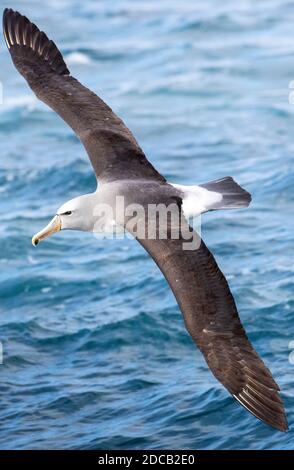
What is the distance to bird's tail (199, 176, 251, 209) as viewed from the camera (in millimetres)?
11469

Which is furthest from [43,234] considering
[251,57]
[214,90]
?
[251,57]

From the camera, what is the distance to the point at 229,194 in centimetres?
1167

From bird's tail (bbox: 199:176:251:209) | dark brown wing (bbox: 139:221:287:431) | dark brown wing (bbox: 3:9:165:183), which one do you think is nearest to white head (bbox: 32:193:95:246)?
dark brown wing (bbox: 3:9:165:183)

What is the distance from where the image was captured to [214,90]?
21375 mm

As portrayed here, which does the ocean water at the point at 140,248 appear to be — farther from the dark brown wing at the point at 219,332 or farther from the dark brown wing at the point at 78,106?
the dark brown wing at the point at 78,106

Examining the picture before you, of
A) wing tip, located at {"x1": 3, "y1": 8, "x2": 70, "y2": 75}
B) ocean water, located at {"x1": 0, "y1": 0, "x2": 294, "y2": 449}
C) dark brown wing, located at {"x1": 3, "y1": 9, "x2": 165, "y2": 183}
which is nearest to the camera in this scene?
dark brown wing, located at {"x1": 3, "y1": 9, "x2": 165, "y2": 183}

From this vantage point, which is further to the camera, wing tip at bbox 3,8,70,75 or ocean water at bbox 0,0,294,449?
wing tip at bbox 3,8,70,75

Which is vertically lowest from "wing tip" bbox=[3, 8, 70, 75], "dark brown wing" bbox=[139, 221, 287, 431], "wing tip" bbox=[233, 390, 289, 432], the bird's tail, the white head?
"wing tip" bbox=[233, 390, 289, 432]

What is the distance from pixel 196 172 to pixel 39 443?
742cm

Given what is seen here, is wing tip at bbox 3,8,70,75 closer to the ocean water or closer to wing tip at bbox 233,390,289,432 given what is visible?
the ocean water

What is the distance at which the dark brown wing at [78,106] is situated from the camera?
1173 centimetres

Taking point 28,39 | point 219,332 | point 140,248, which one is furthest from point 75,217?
point 140,248

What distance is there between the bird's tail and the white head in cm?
127
